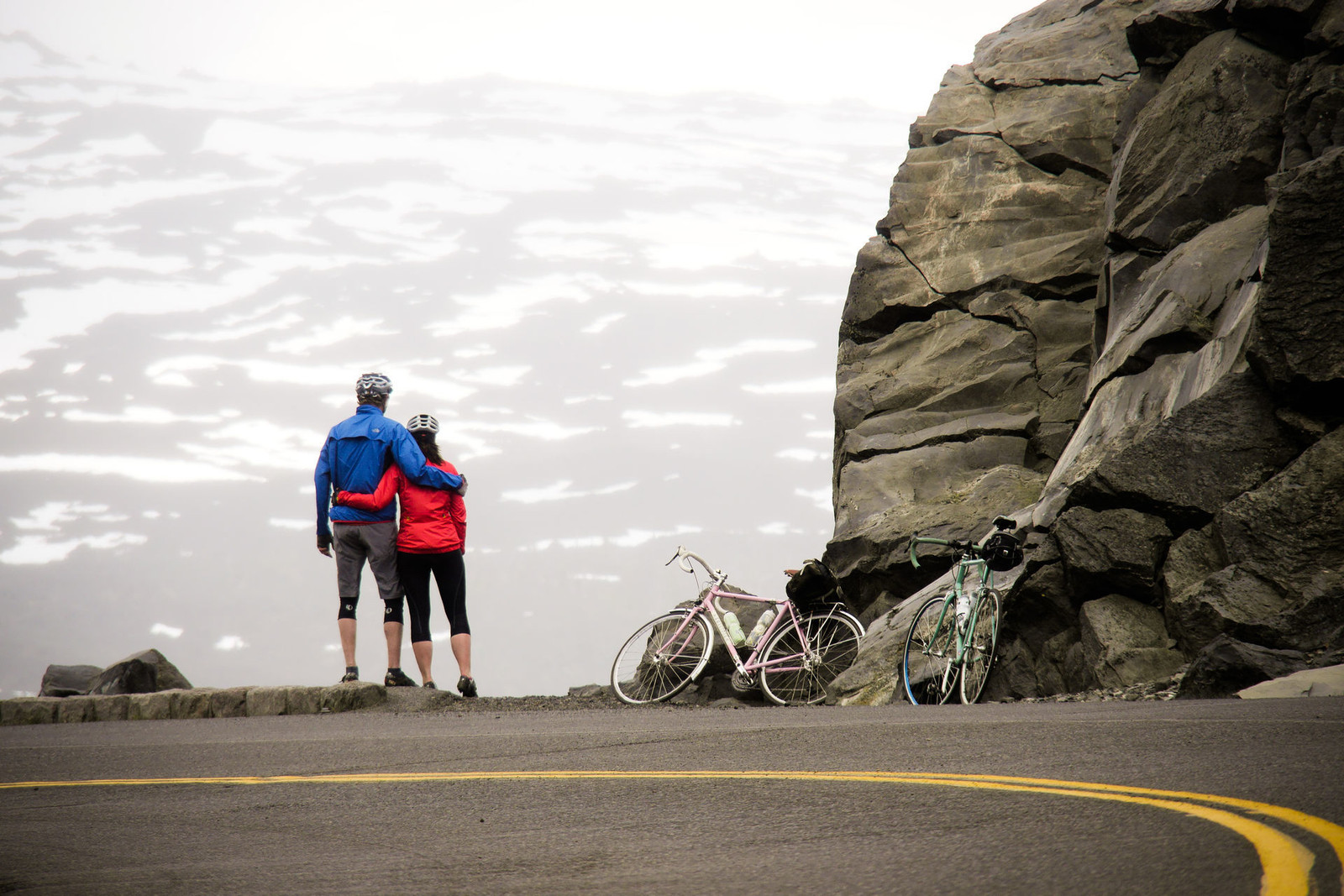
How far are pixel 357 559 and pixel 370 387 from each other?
1552mm

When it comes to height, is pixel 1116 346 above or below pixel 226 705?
above

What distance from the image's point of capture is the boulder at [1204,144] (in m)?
11.4

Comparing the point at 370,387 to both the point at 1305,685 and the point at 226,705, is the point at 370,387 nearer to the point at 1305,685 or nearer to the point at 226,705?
the point at 226,705

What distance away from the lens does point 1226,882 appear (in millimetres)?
2357

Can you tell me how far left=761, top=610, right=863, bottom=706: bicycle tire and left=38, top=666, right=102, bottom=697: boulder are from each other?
924 cm

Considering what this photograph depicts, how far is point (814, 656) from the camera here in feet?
32.3

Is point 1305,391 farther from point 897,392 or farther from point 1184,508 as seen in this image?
point 897,392

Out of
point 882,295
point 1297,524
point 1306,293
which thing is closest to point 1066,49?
point 882,295

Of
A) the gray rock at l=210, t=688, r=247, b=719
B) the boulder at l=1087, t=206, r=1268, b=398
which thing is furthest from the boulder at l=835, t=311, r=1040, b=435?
the gray rock at l=210, t=688, r=247, b=719

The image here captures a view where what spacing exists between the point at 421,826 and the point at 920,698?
6.12 meters

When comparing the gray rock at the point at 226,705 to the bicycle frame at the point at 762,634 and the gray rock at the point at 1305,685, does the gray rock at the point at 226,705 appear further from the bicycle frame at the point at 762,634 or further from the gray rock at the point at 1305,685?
the gray rock at the point at 1305,685

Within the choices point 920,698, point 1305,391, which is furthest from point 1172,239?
point 920,698

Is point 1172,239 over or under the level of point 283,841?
over

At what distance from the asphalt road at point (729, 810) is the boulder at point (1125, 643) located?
261 centimetres
